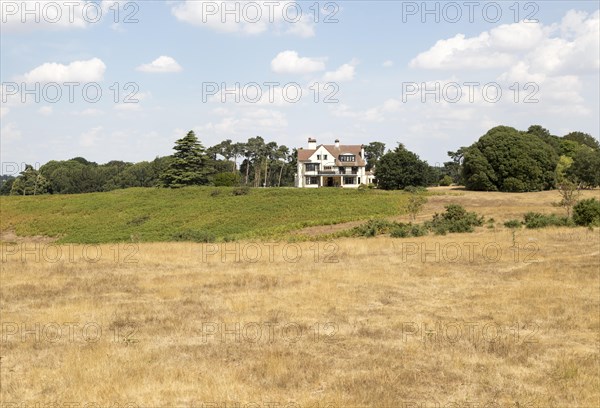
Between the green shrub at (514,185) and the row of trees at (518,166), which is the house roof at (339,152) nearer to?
the row of trees at (518,166)

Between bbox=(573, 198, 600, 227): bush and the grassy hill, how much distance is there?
20279 millimetres

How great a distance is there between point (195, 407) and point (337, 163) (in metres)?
94.1

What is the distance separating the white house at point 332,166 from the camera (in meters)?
103

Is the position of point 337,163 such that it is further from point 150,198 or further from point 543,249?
point 543,249

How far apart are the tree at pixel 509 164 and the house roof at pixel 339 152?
24.9m

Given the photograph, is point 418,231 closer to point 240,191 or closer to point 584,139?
point 240,191

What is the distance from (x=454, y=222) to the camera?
41094 millimetres

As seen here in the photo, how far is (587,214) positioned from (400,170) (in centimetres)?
4781

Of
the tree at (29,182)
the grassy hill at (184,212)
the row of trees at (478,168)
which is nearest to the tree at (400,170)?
the row of trees at (478,168)

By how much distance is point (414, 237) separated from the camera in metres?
37.2

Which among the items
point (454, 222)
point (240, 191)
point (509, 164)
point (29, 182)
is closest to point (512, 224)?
point (454, 222)

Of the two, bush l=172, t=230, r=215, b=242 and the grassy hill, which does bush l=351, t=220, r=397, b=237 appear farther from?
bush l=172, t=230, r=215, b=242

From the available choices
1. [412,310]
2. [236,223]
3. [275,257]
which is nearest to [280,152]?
[236,223]

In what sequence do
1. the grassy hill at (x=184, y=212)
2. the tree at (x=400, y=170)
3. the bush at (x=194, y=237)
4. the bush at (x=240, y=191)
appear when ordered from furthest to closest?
the tree at (x=400, y=170) < the bush at (x=240, y=191) < the grassy hill at (x=184, y=212) < the bush at (x=194, y=237)
